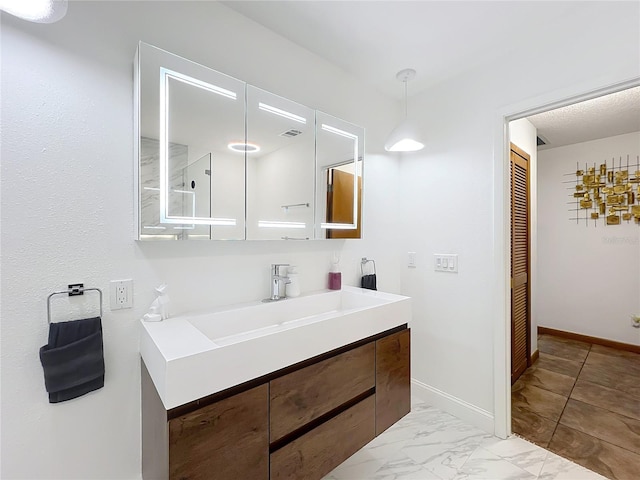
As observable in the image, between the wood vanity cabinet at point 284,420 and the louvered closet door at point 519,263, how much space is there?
1593 millimetres

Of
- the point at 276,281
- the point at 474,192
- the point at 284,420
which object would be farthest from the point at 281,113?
the point at 284,420

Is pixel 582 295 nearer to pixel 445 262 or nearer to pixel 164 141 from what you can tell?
pixel 445 262

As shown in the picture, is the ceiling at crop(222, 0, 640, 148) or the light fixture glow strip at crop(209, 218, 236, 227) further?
the ceiling at crop(222, 0, 640, 148)

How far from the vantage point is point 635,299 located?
3354mm

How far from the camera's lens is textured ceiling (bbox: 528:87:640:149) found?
2611mm

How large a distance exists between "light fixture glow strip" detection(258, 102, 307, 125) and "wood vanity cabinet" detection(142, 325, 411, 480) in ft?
4.30

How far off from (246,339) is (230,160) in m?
0.89

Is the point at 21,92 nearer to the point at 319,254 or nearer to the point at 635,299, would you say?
the point at 319,254

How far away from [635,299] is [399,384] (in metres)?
3.47

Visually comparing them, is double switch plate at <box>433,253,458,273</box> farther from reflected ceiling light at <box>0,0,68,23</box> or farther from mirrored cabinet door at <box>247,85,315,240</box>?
reflected ceiling light at <box>0,0,68,23</box>

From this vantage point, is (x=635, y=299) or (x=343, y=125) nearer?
(x=343, y=125)

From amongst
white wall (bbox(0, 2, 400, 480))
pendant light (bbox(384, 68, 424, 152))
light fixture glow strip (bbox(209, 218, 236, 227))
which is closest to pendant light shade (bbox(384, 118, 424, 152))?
pendant light (bbox(384, 68, 424, 152))

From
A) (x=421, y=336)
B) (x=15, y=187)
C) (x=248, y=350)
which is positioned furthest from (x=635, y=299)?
(x=15, y=187)

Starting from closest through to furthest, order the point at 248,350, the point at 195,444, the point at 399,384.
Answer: the point at 195,444, the point at 248,350, the point at 399,384
